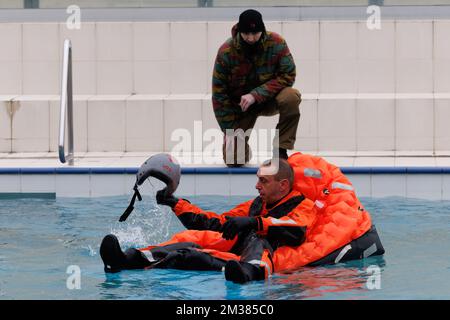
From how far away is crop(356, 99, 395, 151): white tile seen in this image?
42.1 ft

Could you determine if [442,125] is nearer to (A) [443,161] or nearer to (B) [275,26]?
(A) [443,161]

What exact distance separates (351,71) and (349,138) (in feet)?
3.05

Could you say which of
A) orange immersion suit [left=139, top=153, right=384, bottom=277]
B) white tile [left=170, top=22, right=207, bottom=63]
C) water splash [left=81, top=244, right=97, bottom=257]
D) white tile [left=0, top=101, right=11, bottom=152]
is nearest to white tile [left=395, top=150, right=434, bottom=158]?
white tile [left=170, top=22, right=207, bottom=63]

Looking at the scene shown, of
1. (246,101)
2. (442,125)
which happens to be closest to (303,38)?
(442,125)

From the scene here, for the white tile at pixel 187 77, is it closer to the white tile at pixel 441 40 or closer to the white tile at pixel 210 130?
the white tile at pixel 210 130

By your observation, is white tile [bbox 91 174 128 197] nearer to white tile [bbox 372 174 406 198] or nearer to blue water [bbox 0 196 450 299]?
blue water [bbox 0 196 450 299]

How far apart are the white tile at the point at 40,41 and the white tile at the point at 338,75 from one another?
3019mm

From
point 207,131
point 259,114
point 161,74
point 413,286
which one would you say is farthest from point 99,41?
point 413,286

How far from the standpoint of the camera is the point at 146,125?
13055 millimetres

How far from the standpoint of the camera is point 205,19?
13.9 metres

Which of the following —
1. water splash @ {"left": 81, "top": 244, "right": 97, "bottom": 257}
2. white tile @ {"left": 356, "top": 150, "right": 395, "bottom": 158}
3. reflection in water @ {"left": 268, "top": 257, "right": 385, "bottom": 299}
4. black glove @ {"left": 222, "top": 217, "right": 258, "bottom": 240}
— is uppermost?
white tile @ {"left": 356, "top": 150, "right": 395, "bottom": 158}

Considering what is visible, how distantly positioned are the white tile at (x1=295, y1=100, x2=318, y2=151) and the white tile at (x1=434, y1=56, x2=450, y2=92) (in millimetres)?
1443

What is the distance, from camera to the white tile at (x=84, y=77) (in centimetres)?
1362

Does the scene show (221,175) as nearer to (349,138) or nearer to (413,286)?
(349,138)
